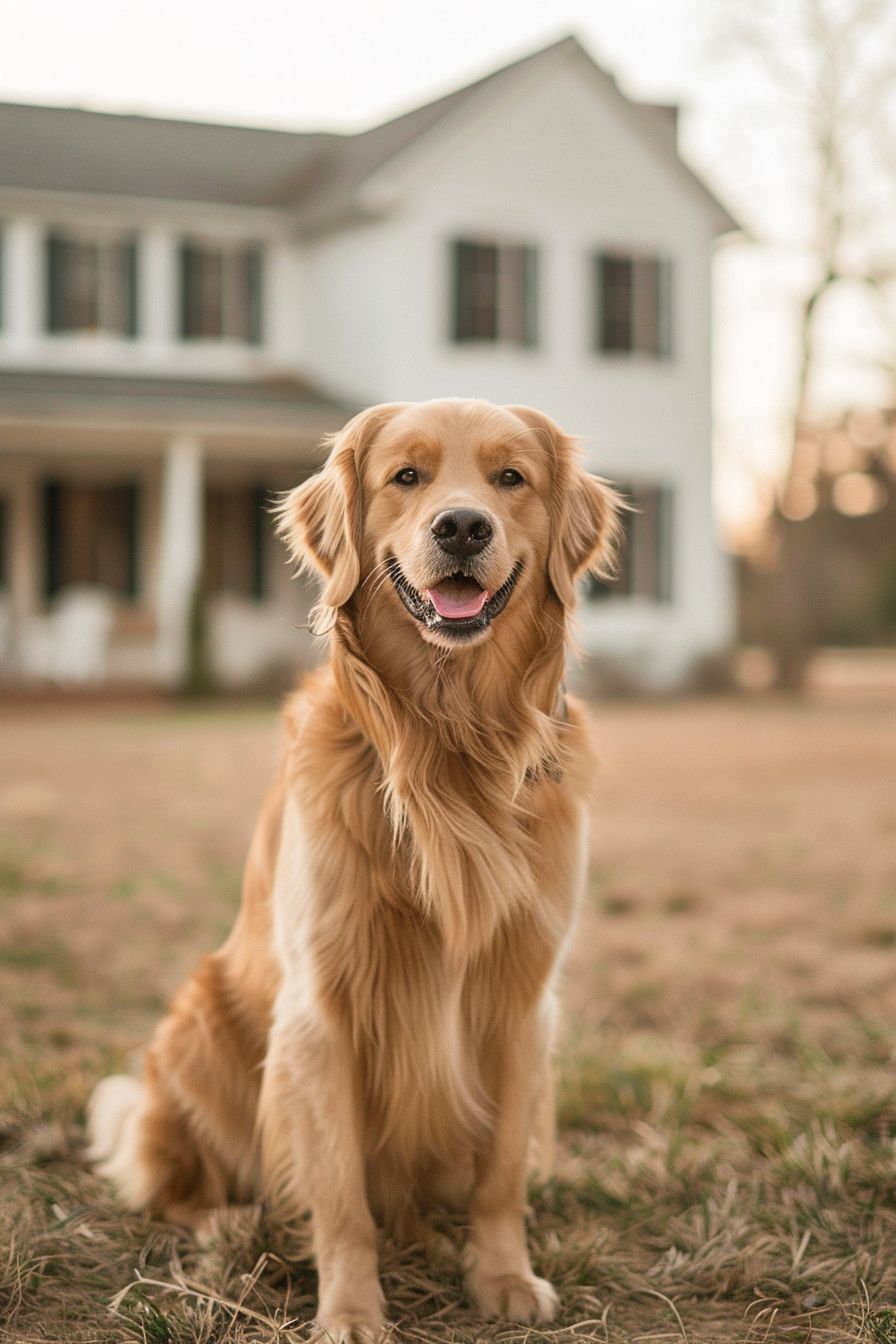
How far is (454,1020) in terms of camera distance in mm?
2785

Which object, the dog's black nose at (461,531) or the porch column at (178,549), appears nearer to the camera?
the dog's black nose at (461,531)

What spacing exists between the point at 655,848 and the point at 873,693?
1441 cm

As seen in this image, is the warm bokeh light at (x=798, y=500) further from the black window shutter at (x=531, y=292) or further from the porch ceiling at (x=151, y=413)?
the porch ceiling at (x=151, y=413)

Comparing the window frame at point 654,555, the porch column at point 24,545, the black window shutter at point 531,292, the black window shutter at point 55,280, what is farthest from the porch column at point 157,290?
the window frame at point 654,555

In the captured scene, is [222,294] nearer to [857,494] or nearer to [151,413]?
[151,413]

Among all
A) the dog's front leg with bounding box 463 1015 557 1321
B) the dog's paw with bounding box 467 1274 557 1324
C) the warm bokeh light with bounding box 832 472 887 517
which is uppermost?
the warm bokeh light with bounding box 832 472 887 517

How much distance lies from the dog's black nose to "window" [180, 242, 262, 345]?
16271 mm

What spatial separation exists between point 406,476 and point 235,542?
615 inches

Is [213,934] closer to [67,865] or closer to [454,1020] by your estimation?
[67,865]

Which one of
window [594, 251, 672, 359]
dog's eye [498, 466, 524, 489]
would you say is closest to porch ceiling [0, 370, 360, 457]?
window [594, 251, 672, 359]

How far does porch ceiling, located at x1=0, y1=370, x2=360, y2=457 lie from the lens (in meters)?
16.1

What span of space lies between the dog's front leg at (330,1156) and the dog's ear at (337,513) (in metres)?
0.90

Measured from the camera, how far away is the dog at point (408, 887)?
2744mm

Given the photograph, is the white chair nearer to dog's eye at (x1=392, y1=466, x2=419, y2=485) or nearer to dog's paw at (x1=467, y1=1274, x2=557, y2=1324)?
dog's eye at (x1=392, y1=466, x2=419, y2=485)
